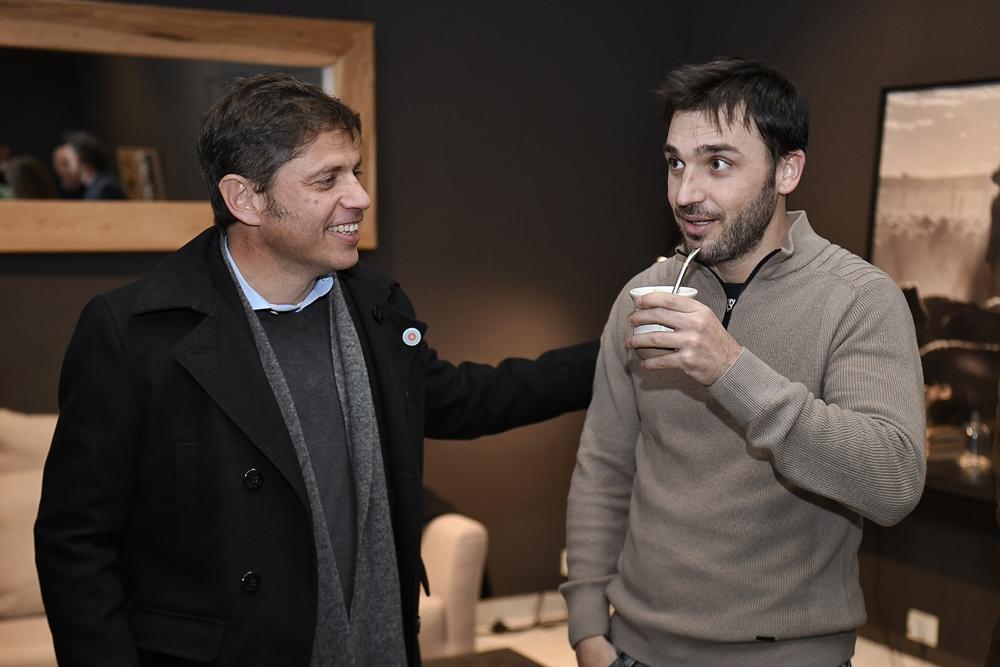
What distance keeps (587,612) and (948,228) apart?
88.9 inches

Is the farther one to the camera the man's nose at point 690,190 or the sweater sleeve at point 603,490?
the sweater sleeve at point 603,490

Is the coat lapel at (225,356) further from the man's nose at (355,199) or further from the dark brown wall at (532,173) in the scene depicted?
the dark brown wall at (532,173)

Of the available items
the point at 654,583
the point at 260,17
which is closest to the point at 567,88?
the point at 260,17

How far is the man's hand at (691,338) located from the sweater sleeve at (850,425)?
0.06ft

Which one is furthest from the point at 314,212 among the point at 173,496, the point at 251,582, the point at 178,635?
the point at 178,635

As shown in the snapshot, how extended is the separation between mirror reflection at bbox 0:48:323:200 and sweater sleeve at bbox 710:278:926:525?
276cm

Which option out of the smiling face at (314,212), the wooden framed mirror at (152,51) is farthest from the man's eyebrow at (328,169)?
the wooden framed mirror at (152,51)

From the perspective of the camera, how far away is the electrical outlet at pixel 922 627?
11.5 feet

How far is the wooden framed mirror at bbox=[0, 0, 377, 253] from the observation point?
11.1 ft

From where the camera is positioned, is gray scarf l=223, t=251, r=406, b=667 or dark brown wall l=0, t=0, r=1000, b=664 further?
dark brown wall l=0, t=0, r=1000, b=664

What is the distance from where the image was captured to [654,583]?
5.38ft

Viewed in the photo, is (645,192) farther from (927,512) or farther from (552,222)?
(927,512)

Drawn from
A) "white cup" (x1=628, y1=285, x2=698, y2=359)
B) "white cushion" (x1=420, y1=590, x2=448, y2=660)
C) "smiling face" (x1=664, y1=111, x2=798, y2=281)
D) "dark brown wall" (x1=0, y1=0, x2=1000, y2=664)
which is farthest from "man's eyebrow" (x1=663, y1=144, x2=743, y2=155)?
"dark brown wall" (x1=0, y1=0, x2=1000, y2=664)

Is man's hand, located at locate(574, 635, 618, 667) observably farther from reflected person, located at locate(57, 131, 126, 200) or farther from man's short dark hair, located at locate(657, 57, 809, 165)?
reflected person, located at locate(57, 131, 126, 200)
